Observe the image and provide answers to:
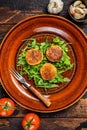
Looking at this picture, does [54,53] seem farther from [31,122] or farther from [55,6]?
[31,122]

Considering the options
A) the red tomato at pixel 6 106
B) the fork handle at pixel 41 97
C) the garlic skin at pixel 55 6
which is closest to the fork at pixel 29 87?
the fork handle at pixel 41 97

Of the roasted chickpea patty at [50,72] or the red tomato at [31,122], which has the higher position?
the roasted chickpea patty at [50,72]

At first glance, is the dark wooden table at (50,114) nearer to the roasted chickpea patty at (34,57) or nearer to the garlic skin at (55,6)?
the garlic skin at (55,6)

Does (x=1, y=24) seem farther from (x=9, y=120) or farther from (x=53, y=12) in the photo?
(x=9, y=120)

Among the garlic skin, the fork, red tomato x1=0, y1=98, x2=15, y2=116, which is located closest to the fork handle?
the fork

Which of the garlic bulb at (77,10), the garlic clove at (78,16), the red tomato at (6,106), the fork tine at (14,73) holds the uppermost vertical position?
the garlic bulb at (77,10)

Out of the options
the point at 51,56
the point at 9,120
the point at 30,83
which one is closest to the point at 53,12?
the point at 51,56

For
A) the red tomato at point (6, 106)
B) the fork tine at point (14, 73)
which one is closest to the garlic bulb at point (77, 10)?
the fork tine at point (14, 73)
